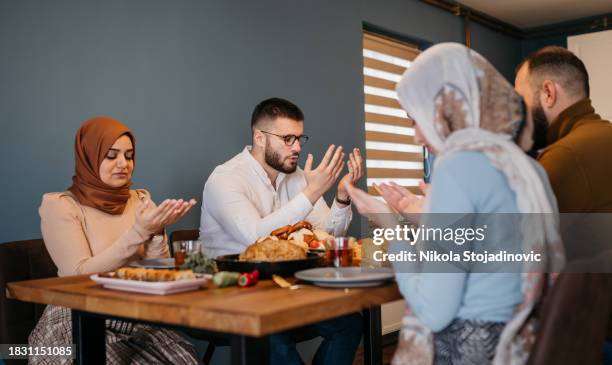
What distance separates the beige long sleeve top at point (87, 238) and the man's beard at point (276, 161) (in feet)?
2.52

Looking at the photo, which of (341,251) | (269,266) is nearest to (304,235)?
(341,251)

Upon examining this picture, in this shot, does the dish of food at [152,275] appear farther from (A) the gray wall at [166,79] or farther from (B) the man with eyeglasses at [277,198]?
(A) the gray wall at [166,79]

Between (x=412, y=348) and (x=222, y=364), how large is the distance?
206 centimetres

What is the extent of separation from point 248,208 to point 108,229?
55 cm

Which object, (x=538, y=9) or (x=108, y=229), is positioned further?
(x=538, y=9)

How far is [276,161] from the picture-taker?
2842 mm

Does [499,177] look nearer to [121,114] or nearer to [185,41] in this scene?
[121,114]

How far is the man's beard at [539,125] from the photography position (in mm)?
2250

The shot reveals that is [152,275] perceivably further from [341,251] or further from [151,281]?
[341,251]

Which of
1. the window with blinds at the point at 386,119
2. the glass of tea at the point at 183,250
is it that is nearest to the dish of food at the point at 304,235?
the glass of tea at the point at 183,250

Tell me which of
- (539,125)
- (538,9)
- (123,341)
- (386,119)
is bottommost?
(123,341)

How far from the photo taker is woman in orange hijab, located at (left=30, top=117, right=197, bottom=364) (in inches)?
74.5

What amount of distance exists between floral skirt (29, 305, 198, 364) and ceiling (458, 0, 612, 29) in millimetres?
3939

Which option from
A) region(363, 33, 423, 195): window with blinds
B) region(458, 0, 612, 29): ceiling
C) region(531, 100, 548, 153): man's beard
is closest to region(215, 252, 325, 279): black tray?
region(531, 100, 548, 153): man's beard
